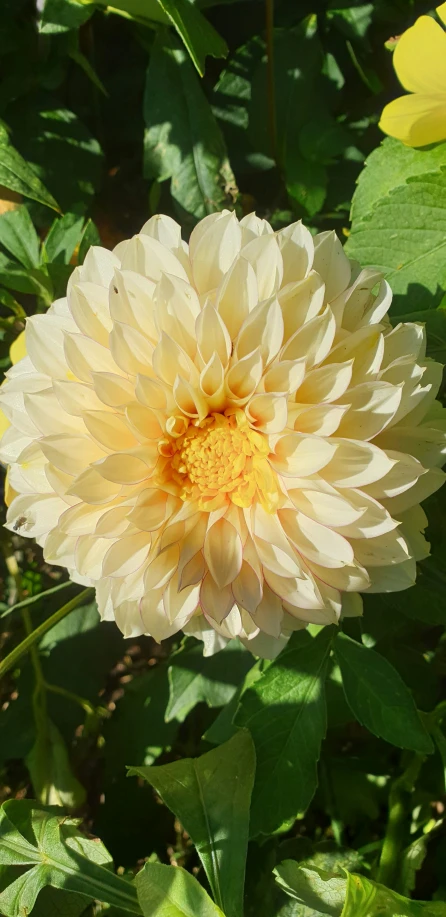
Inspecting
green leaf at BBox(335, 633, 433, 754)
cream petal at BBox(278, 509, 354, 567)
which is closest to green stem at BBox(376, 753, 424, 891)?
green leaf at BBox(335, 633, 433, 754)

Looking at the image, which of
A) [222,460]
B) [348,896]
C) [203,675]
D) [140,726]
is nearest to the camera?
[348,896]

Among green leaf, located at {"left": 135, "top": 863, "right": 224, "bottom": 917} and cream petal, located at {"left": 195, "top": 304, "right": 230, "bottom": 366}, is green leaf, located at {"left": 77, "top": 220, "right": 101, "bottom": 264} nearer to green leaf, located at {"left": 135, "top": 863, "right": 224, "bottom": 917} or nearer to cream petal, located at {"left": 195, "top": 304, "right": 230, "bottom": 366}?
cream petal, located at {"left": 195, "top": 304, "right": 230, "bottom": 366}

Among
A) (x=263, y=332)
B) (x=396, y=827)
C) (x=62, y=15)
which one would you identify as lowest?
(x=396, y=827)

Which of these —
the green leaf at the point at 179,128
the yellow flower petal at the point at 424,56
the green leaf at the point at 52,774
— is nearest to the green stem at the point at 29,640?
the green leaf at the point at 52,774

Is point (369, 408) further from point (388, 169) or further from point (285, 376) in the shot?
point (388, 169)

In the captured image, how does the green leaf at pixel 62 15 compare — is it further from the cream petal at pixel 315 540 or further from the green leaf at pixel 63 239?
the cream petal at pixel 315 540

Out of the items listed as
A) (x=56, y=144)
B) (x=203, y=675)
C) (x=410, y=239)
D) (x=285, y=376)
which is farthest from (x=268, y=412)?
(x=56, y=144)
